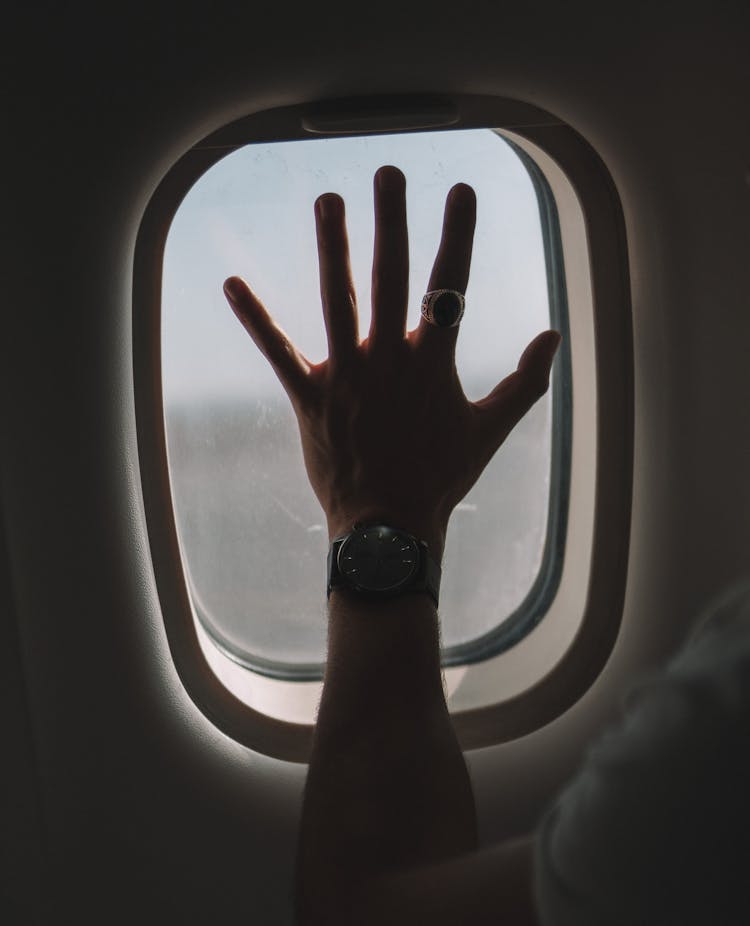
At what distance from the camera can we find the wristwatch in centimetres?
93

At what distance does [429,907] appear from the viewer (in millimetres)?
586

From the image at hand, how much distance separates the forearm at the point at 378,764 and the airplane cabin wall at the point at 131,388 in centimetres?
35

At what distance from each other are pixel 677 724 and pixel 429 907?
0.26 metres

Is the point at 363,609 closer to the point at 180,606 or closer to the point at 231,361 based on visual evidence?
the point at 180,606

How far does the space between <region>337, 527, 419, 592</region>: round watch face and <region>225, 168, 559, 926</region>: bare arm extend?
0.02m

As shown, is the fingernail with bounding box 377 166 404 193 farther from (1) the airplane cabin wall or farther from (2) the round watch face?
(2) the round watch face

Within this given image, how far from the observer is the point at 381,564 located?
3.07 ft

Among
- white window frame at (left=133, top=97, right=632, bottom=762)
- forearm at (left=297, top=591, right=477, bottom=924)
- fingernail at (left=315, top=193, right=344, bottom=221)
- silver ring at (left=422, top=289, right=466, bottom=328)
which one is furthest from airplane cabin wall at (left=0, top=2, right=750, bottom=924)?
forearm at (left=297, top=591, right=477, bottom=924)

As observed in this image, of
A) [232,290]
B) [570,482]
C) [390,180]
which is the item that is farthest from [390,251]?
[570,482]

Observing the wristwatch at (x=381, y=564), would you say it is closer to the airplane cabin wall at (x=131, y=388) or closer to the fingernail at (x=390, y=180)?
the airplane cabin wall at (x=131, y=388)

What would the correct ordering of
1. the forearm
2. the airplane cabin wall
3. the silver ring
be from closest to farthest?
the forearm → the airplane cabin wall → the silver ring

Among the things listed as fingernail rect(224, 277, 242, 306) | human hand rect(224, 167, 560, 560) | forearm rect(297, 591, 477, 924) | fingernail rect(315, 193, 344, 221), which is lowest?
forearm rect(297, 591, 477, 924)

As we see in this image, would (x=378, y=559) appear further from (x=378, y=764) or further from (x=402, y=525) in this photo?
(x=378, y=764)

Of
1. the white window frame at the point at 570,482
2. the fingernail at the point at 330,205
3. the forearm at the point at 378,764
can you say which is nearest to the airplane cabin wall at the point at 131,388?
the white window frame at the point at 570,482
